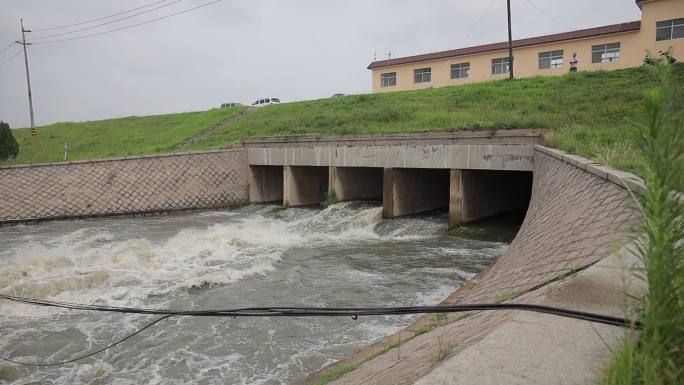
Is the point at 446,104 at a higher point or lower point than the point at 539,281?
higher

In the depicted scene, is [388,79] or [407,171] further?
[388,79]

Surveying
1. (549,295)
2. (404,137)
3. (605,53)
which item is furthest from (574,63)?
(549,295)

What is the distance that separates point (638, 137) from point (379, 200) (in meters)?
17.9

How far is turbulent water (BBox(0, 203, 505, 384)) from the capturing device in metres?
6.27

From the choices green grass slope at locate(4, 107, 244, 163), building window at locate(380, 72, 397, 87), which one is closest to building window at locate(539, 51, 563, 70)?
building window at locate(380, 72, 397, 87)

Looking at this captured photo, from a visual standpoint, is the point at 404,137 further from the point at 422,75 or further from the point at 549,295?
the point at 422,75

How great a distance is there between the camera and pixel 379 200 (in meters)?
19.6

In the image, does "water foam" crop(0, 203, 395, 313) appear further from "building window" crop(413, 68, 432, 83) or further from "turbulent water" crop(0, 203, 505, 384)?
"building window" crop(413, 68, 432, 83)

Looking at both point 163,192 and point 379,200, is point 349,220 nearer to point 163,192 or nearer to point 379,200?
point 379,200

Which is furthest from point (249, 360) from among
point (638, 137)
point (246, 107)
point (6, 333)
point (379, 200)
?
point (246, 107)

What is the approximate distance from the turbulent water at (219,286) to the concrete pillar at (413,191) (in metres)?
0.68

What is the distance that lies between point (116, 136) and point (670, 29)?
1359 inches

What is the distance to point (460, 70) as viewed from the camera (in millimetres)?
32344

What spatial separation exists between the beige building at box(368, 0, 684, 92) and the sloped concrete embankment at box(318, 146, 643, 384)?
2016cm
